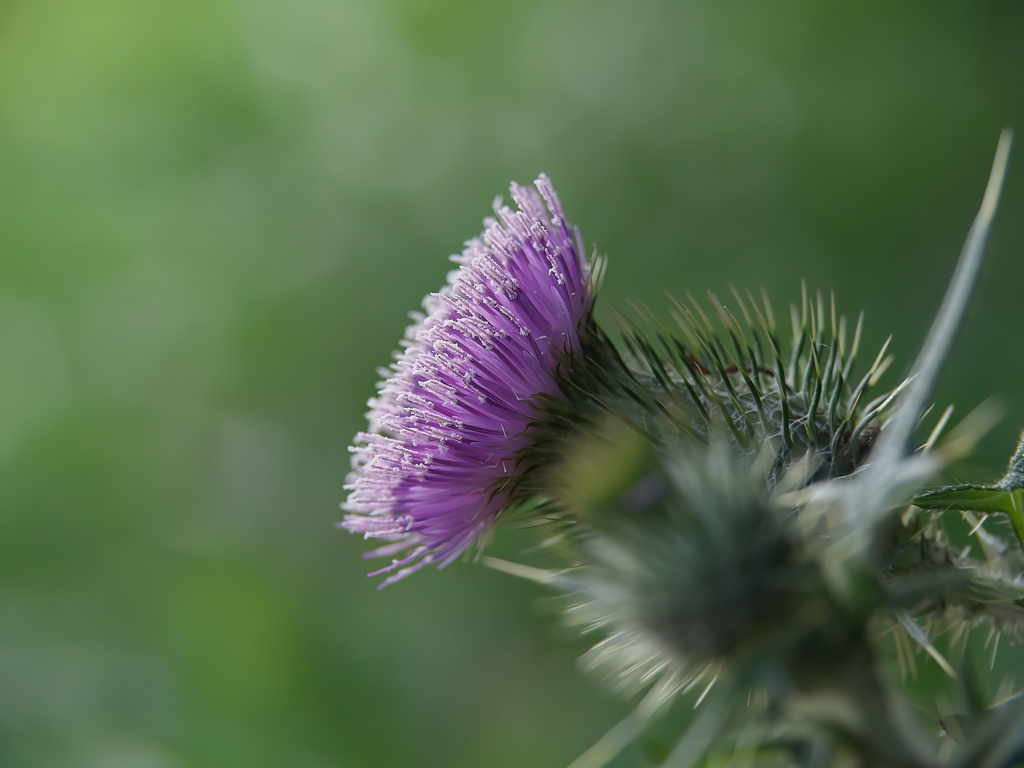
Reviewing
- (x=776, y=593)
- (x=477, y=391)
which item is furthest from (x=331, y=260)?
(x=776, y=593)

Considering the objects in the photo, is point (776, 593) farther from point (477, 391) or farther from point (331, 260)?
point (331, 260)

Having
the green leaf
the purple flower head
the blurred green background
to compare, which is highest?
the blurred green background

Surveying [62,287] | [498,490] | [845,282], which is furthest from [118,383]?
[498,490]

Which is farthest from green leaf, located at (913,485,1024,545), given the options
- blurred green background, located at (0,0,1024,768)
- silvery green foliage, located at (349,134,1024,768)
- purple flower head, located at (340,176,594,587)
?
blurred green background, located at (0,0,1024,768)

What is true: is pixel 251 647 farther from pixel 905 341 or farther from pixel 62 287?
pixel 905 341

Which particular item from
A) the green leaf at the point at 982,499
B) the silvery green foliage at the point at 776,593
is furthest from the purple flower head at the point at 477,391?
the green leaf at the point at 982,499

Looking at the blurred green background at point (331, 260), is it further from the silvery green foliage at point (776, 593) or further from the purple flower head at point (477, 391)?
the silvery green foliage at point (776, 593)

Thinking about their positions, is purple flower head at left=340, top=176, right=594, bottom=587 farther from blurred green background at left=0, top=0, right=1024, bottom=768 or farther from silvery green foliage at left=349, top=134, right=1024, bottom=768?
blurred green background at left=0, top=0, right=1024, bottom=768
